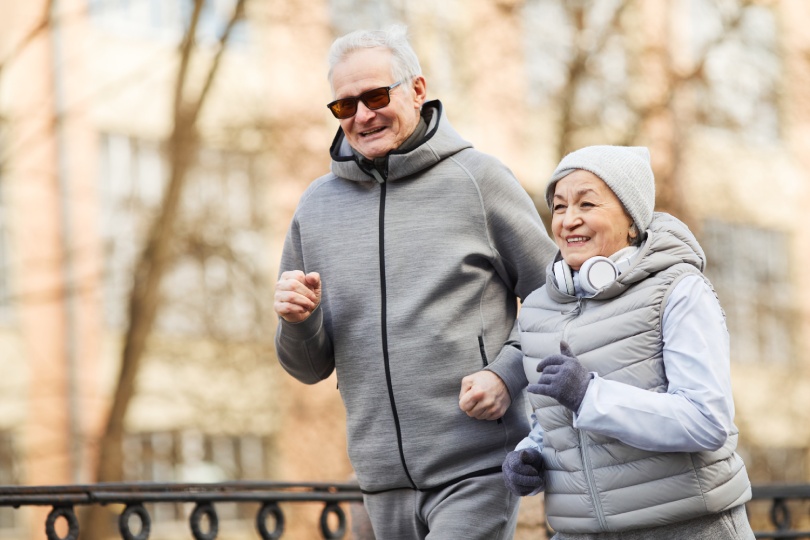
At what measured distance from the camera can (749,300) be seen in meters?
18.0

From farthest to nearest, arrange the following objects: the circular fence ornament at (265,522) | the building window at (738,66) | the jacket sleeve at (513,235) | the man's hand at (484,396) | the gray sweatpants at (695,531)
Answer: the building window at (738,66), the circular fence ornament at (265,522), the jacket sleeve at (513,235), the man's hand at (484,396), the gray sweatpants at (695,531)

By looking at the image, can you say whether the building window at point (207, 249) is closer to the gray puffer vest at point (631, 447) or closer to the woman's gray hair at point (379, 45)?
the woman's gray hair at point (379, 45)

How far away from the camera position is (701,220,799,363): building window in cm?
1705

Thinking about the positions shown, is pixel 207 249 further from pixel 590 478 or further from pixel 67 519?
pixel 590 478

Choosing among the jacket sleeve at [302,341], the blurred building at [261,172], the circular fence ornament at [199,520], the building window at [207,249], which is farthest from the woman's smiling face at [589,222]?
the building window at [207,249]

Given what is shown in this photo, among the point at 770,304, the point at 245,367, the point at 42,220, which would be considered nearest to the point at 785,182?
the point at 770,304

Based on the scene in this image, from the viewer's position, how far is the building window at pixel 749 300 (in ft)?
55.9

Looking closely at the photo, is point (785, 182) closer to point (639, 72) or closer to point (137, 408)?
point (639, 72)

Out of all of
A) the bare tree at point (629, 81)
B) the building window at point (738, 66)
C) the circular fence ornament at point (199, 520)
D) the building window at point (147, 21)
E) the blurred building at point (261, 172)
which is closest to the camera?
the circular fence ornament at point (199, 520)

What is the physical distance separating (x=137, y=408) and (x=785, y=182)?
10.4m

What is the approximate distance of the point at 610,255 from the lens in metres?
3.26

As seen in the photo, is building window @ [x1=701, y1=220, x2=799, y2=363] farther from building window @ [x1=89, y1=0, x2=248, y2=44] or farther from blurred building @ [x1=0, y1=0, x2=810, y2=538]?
building window @ [x1=89, y1=0, x2=248, y2=44]

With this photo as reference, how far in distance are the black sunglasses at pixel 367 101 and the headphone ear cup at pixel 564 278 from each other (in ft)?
2.73

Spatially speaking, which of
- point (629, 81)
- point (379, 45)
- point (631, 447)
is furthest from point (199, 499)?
point (629, 81)
